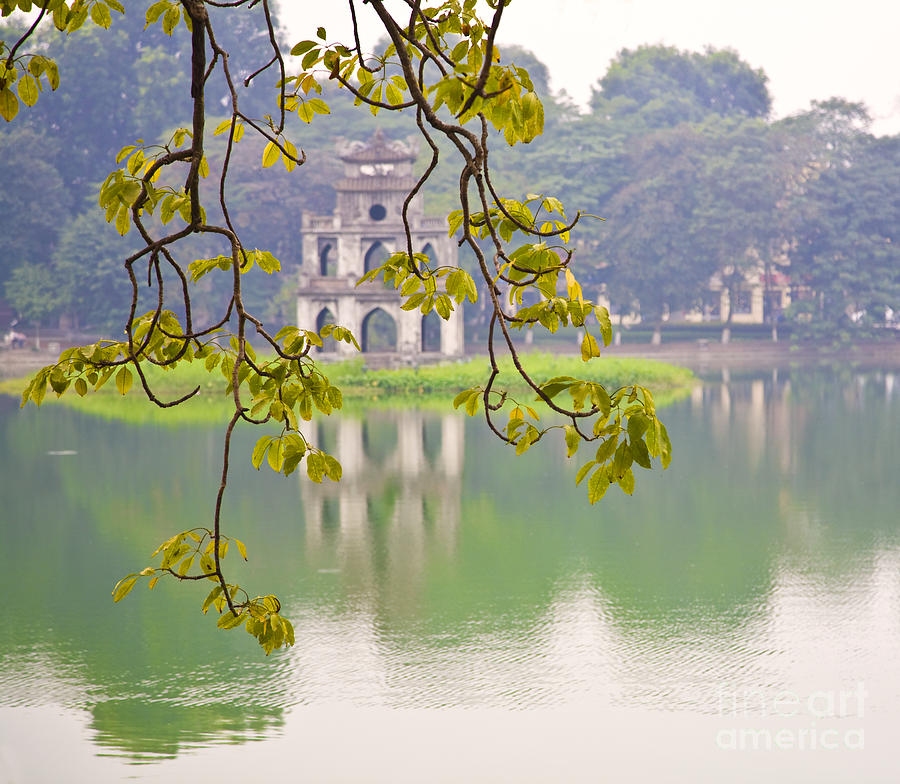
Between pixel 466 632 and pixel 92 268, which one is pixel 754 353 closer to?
pixel 92 268

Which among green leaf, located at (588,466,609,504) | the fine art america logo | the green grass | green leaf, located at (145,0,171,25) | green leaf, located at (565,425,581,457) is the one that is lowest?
the fine art america logo

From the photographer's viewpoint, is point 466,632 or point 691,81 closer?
point 466,632

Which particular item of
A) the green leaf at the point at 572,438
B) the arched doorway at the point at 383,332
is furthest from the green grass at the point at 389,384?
the green leaf at the point at 572,438

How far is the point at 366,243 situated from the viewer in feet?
79.4

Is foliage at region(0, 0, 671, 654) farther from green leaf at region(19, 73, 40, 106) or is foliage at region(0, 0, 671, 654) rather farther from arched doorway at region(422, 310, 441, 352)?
arched doorway at region(422, 310, 441, 352)

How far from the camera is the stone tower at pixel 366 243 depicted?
2319 centimetres

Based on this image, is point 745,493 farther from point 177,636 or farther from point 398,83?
point 398,83

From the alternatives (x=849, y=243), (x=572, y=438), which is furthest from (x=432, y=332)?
(x=572, y=438)

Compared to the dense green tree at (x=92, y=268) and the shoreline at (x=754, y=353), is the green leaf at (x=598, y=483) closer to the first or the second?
the shoreline at (x=754, y=353)

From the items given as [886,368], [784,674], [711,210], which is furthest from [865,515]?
[711,210]

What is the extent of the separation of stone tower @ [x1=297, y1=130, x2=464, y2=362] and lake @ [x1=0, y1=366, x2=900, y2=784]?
1225cm

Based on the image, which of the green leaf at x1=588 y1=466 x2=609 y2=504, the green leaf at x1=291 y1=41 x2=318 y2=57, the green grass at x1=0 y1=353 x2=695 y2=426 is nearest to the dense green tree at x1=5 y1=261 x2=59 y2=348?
the green grass at x1=0 y1=353 x2=695 y2=426

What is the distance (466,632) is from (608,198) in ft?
103

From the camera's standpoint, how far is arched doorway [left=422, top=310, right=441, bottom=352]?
24.6 meters
